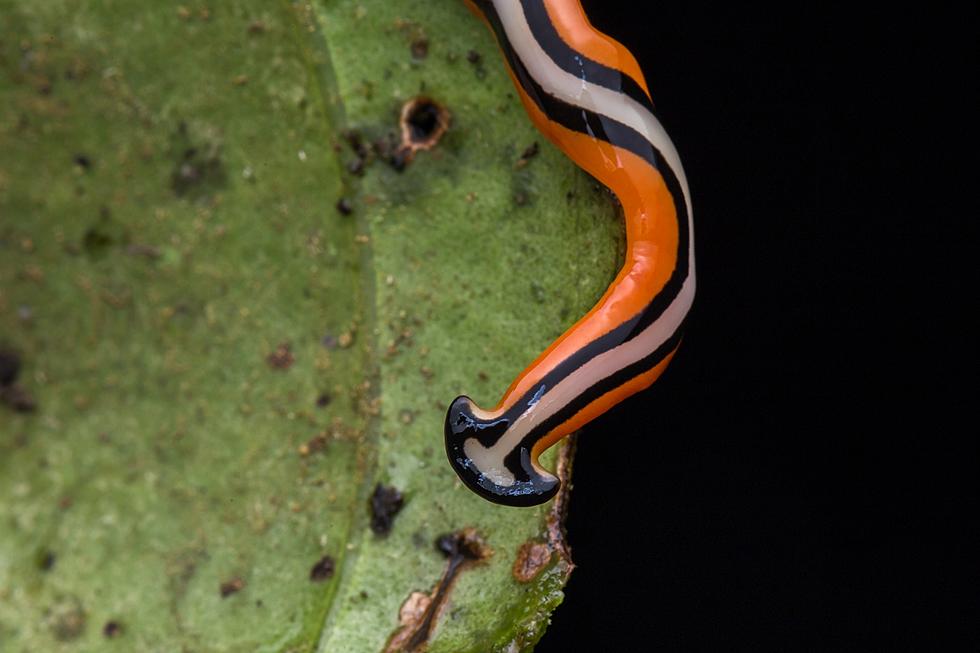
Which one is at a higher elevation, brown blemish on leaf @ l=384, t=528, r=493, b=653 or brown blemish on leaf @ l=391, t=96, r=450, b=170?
brown blemish on leaf @ l=391, t=96, r=450, b=170

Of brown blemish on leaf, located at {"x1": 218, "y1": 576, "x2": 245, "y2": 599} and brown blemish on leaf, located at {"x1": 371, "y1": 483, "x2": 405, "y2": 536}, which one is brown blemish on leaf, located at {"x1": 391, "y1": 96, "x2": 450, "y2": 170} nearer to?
brown blemish on leaf, located at {"x1": 371, "y1": 483, "x2": 405, "y2": 536}

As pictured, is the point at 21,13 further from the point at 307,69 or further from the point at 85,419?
the point at 85,419

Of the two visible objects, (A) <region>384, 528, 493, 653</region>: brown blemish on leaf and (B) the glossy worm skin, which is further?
(A) <region>384, 528, 493, 653</region>: brown blemish on leaf

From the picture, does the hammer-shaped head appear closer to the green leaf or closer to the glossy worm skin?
the glossy worm skin

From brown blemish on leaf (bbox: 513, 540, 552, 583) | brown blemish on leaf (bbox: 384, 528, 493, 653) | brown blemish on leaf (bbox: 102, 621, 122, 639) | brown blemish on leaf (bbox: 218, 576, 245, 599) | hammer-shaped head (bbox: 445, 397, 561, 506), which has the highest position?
hammer-shaped head (bbox: 445, 397, 561, 506)

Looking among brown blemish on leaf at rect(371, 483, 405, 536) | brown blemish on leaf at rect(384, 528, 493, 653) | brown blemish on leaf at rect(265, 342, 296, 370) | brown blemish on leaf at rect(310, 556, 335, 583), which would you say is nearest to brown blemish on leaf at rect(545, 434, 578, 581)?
brown blemish on leaf at rect(384, 528, 493, 653)

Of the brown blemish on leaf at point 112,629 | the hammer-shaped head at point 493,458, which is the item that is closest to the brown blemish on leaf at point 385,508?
the hammer-shaped head at point 493,458

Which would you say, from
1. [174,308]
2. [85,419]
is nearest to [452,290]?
[174,308]
